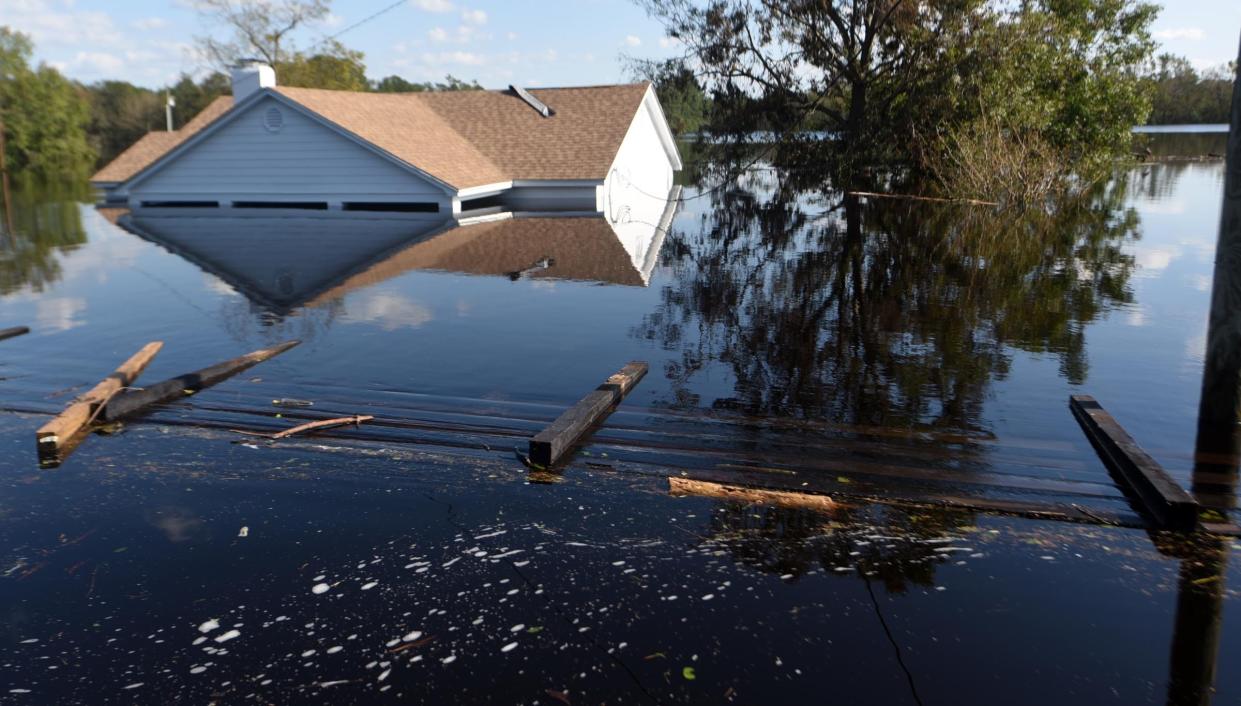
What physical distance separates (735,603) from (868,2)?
33.6 m

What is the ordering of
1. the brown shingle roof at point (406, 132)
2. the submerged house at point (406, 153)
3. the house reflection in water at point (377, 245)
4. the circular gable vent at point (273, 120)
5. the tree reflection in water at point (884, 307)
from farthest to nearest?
the circular gable vent at point (273, 120), the submerged house at point (406, 153), the brown shingle roof at point (406, 132), the house reflection in water at point (377, 245), the tree reflection in water at point (884, 307)

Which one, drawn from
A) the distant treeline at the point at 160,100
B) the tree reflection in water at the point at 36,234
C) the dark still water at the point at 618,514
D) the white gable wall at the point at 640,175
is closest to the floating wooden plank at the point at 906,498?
the dark still water at the point at 618,514

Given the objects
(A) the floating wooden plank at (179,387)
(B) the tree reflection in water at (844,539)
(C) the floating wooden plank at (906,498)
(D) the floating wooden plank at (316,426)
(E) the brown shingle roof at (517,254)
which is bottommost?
(B) the tree reflection in water at (844,539)

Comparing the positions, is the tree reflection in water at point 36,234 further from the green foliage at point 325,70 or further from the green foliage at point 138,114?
the green foliage at point 138,114

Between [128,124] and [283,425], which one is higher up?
[128,124]

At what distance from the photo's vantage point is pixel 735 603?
15.9 feet

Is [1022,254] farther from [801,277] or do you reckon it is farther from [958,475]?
[958,475]

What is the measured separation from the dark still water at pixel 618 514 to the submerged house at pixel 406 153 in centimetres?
1556

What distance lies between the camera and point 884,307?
519 inches

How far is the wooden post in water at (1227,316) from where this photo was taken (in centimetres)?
661

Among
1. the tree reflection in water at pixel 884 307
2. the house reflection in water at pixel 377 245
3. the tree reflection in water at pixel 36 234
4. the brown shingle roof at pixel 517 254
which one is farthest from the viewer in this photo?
the tree reflection in water at pixel 36 234

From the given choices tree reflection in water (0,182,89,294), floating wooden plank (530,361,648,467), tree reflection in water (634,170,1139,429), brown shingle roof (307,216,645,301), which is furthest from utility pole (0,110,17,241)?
floating wooden plank (530,361,648,467)

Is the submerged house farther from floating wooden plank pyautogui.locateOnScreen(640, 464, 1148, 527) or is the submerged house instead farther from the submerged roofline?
floating wooden plank pyautogui.locateOnScreen(640, 464, 1148, 527)

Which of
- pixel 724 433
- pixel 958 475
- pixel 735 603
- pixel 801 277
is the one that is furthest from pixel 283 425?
pixel 801 277
